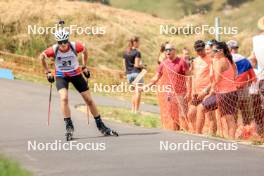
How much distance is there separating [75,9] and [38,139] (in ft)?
81.8

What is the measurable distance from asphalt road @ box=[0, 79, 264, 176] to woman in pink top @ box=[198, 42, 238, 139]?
2.61ft

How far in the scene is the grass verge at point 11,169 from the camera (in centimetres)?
1084

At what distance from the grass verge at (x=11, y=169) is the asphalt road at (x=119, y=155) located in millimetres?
235

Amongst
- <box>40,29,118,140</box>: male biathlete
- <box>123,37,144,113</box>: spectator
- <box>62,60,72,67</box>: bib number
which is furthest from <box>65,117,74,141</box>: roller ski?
<box>123,37,144,113</box>: spectator

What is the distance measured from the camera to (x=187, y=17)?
1884 inches

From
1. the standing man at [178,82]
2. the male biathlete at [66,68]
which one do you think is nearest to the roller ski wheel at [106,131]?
the male biathlete at [66,68]

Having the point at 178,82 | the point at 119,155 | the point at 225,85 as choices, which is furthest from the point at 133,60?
the point at 119,155

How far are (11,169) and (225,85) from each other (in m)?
5.55

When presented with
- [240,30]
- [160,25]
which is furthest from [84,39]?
[240,30]

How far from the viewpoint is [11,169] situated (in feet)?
36.8

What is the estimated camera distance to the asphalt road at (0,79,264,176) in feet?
38.7

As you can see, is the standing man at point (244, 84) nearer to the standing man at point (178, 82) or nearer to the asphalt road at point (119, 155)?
Result: the asphalt road at point (119, 155)

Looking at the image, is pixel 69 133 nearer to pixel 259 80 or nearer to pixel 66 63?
pixel 66 63

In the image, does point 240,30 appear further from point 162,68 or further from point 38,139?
point 38,139
